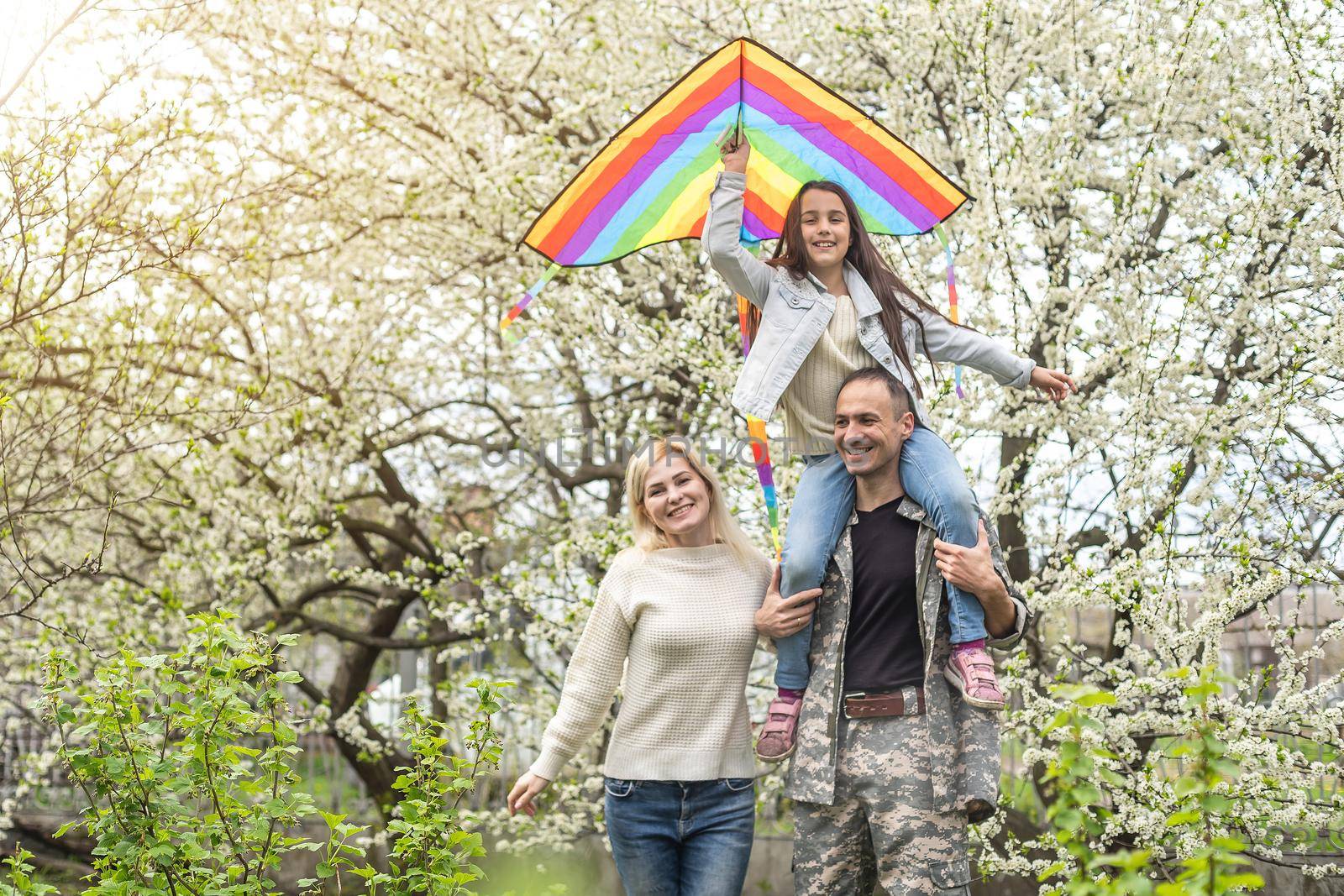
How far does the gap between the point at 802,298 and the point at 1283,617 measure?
318cm

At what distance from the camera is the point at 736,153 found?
10.4 feet

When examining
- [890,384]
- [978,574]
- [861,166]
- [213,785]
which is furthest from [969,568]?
[213,785]

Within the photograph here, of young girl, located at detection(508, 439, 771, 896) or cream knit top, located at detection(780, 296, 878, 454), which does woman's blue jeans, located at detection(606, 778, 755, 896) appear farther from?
cream knit top, located at detection(780, 296, 878, 454)

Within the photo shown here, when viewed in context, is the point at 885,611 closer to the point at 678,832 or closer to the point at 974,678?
the point at 974,678

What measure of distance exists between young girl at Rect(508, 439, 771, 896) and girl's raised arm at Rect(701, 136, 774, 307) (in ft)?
1.58

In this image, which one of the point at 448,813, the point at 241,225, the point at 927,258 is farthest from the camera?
the point at 241,225

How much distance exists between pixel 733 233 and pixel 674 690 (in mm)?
1197

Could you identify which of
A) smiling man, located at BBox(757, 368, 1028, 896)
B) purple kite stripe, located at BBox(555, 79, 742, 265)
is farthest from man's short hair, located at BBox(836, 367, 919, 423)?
purple kite stripe, located at BBox(555, 79, 742, 265)

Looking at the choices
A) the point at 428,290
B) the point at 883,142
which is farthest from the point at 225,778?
the point at 428,290

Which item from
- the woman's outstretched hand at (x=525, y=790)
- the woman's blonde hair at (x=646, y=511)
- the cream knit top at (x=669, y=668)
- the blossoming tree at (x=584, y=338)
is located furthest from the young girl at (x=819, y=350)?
the blossoming tree at (x=584, y=338)

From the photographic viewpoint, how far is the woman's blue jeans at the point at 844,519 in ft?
9.16

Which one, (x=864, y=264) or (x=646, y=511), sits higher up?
(x=864, y=264)

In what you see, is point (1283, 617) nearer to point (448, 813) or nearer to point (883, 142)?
point (883, 142)

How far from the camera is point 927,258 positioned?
6031 mm
